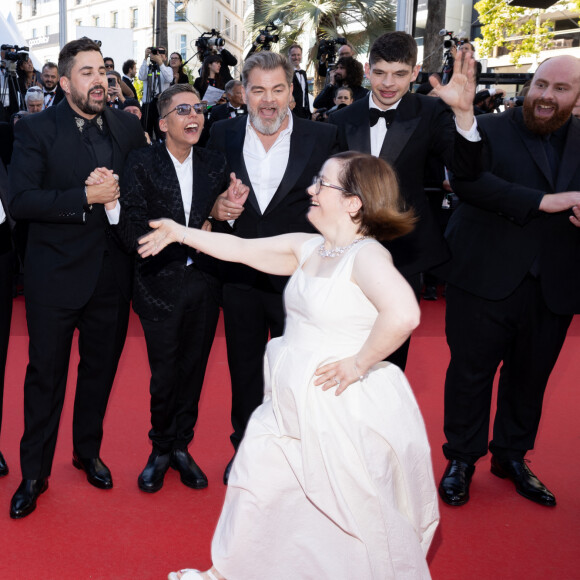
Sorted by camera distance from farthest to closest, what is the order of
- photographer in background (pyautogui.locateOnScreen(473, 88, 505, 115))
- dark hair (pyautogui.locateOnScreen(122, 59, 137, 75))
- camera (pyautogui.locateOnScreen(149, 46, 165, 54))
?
dark hair (pyautogui.locateOnScreen(122, 59, 137, 75)) → camera (pyautogui.locateOnScreen(149, 46, 165, 54)) → photographer in background (pyautogui.locateOnScreen(473, 88, 505, 115))

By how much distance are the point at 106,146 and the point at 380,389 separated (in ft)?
5.96

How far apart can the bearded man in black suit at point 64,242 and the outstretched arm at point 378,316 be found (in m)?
1.33

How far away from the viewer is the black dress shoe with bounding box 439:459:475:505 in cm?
326

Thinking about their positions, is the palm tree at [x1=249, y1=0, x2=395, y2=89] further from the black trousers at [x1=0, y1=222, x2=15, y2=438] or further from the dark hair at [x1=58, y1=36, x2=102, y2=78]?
the black trousers at [x1=0, y1=222, x2=15, y2=438]

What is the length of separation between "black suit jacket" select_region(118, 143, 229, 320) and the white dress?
42.1 inches

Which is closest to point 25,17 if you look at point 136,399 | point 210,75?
point 210,75

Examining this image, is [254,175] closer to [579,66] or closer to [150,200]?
[150,200]

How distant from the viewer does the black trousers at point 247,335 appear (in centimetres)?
342

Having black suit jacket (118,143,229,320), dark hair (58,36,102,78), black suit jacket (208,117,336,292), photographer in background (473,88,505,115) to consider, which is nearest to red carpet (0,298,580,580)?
black suit jacket (118,143,229,320)

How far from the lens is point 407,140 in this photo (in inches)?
130

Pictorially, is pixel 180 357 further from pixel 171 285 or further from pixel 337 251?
pixel 337 251

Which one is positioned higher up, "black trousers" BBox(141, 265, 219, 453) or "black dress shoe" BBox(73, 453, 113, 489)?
"black trousers" BBox(141, 265, 219, 453)

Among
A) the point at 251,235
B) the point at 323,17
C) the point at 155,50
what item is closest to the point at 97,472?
the point at 251,235

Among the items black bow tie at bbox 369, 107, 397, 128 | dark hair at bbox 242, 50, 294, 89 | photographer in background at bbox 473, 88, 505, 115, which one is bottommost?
black bow tie at bbox 369, 107, 397, 128
